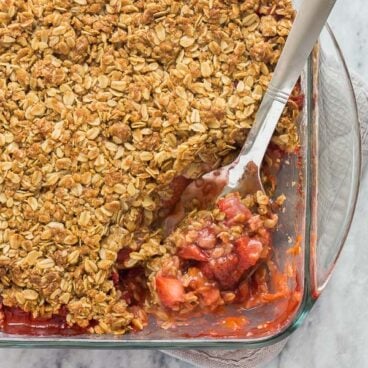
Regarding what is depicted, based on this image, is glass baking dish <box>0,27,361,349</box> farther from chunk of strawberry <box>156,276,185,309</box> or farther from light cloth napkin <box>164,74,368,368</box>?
light cloth napkin <box>164,74,368,368</box>

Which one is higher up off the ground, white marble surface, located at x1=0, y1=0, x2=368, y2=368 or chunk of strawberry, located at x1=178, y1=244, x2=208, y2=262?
chunk of strawberry, located at x1=178, y1=244, x2=208, y2=262

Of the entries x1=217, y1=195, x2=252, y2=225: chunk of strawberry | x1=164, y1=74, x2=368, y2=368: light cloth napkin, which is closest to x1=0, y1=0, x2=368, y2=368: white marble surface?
x1=164, y1=74, x2=368, y2=368: light cloth napkin

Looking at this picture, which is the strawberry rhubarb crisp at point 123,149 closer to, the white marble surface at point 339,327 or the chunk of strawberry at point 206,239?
the chunk of strawberry at point 206,239

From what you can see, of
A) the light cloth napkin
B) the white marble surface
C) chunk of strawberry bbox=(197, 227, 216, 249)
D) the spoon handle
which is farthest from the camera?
the white marble surface

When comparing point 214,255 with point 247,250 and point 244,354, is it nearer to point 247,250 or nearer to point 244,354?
point 247,250

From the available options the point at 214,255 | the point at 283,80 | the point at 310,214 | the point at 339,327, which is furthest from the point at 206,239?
the point at 339,327

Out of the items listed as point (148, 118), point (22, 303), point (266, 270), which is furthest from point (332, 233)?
point (22, 303)

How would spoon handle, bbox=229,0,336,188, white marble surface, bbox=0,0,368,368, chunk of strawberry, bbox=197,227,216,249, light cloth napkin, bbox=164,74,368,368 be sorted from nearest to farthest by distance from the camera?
spoon handle, bbox=229,0,336,188 → chunk of strawberry, bbox=197,227,216,249 → light cloth napkin, bbox=164,74,368,368 → white marble surface, bbox=0,0,368,368
